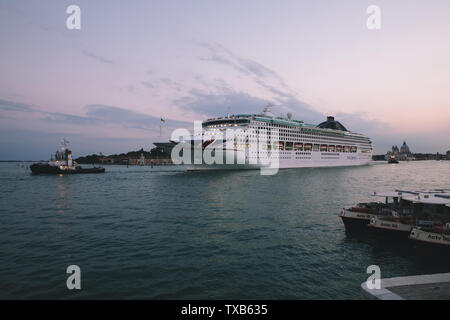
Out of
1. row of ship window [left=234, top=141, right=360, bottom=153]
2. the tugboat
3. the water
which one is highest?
row of ship window [left=234, top=141, right=360, bottom=153]

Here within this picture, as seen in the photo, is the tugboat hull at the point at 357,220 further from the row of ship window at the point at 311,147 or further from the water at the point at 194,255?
the row of ship window at the point at 311,147

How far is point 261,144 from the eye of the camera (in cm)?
7356

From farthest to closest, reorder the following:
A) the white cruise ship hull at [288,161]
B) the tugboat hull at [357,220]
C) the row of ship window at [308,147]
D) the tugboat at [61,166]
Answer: the row of ship window at [308,147]
the tugboat at [61,166]
the white cruise ship hull at [288,161]
the tugboat hull at [357,220]

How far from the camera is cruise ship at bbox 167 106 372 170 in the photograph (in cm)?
6294

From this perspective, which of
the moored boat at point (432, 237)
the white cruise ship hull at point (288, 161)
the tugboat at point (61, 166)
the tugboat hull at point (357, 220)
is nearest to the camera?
the moored boat at point (432, 237)

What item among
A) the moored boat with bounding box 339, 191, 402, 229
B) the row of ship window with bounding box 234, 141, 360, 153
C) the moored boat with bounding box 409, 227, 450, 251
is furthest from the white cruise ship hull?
the moored boat with bounding box 409, 227, 450, 251

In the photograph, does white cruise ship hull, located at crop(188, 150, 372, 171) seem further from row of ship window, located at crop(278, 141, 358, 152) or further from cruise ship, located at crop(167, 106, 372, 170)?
row of ship window, located at crop(278, 141, 358, 152)

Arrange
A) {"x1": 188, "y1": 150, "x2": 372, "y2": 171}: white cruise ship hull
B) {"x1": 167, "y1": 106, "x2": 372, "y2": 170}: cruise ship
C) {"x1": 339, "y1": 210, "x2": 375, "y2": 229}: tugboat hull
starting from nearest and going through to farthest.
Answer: {"x1": 339, "y1": 210, "x2": 375, "y2": 229}: tugboat hull < {"x1": 167, "y1": 106, "x2": 372, "y2": 170}: cruise ship < {"x1": 188, "y1": 150, "x2": 372, "y2": 171}: white cruise ship hull

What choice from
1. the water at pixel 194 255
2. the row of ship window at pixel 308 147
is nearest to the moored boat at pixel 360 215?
the water at pixel 194 255

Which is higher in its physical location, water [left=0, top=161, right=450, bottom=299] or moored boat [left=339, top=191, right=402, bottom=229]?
moored boat [left=339, top=191, right=402, bottom=229]

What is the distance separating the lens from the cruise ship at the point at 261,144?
6294 cm

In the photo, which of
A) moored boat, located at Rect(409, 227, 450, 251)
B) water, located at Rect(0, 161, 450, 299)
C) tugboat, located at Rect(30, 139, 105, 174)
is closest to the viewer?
water, located at Rect(0, 161, 450, 299)
